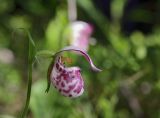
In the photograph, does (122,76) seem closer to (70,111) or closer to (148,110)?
(148,110)

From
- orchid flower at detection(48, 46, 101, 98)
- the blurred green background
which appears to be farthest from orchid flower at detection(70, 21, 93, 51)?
orchid flower at detection(48, 46, 101, 98)

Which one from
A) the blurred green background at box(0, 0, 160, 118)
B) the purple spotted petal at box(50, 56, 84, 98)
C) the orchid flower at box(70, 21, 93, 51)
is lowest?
the blurred green background at box(0, 0, 160, 118)

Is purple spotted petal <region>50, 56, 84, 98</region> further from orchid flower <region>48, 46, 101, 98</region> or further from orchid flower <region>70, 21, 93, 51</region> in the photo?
orchid flower <region>70, 21, 93, 51</region>

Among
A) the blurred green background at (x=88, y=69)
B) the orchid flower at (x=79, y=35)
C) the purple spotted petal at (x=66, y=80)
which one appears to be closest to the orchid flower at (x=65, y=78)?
the purple spotted petal at (x=66, y=80)

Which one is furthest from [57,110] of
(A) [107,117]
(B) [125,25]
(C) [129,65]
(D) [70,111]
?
(B) [125,25]

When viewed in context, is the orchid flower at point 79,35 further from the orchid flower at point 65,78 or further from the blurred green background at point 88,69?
the orchid flower at point 65,78
